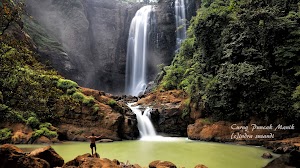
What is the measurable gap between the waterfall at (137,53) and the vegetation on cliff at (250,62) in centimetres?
2047

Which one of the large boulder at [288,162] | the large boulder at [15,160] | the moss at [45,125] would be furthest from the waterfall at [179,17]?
the large boulder at [15,160]

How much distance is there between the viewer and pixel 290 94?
15.6 metres

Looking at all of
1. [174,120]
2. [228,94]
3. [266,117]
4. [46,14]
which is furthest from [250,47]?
[46,14]

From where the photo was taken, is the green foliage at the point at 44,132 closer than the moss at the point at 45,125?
Yes

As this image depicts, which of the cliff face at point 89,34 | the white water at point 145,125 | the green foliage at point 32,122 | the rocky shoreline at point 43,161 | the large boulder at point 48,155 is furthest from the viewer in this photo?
the cliff face at point 89,34

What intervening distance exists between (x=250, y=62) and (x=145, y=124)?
32.1ft

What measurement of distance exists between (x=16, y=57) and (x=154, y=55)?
35164 mm

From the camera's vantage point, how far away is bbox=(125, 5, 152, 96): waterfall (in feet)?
135

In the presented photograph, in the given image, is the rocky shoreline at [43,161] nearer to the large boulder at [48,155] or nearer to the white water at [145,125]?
the large boulder at [48,155]

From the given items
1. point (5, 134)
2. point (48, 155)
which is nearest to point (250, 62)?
point (48, 155)

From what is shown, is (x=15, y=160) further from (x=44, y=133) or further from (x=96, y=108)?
(x=96, y=108)

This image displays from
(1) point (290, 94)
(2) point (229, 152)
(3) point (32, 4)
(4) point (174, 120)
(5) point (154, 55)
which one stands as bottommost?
(2) point (229, 152)

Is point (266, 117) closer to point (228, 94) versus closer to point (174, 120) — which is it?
point (228, 94)

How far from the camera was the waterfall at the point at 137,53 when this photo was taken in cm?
4100
